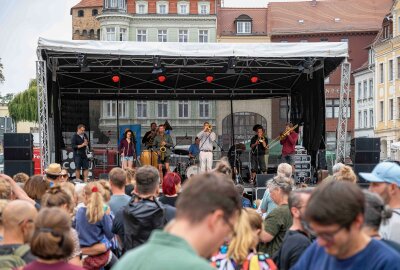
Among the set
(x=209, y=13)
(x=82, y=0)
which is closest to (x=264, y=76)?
(x=209, y=13)

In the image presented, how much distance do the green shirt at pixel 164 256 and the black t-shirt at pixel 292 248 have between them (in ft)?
7.14

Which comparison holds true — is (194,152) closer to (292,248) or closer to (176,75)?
(176,75)

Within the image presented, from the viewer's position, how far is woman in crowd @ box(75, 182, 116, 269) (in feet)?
20.0

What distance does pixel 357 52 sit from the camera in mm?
64375

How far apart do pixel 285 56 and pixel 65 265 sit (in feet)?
41.0

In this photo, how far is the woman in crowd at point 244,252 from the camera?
14.3 ft

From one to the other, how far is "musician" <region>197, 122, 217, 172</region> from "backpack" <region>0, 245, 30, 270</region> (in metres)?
13.4

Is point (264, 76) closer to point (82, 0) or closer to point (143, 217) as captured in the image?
point (143, 217)

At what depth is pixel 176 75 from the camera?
18828mm

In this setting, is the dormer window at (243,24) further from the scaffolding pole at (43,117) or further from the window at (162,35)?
the scaffolding pole at (43,117)

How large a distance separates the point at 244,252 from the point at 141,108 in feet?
53.9

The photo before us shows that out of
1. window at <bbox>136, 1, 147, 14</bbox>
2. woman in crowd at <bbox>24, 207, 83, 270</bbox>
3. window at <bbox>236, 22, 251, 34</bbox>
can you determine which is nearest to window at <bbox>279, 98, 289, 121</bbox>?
woman in crowd at <bbox>24, 207, 83, 270</bbox>

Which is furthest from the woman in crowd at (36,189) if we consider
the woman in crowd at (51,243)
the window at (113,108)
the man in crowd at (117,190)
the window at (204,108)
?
the window at (204,108)

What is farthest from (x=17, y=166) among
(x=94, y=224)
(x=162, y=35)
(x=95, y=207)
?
(x=162, y=35)
